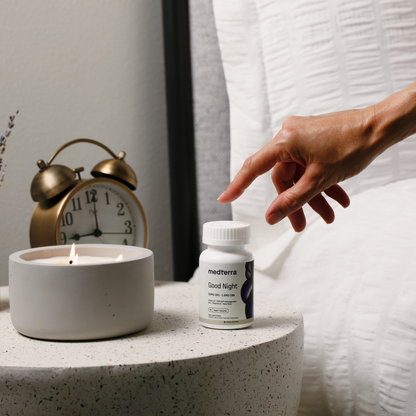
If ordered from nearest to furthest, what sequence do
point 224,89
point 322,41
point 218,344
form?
point 218,344, point 322,41, point 224,89

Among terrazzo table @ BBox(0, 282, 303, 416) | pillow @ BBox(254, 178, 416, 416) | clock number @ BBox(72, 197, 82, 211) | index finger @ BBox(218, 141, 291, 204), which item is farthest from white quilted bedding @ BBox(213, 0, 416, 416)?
clock number @ BBox(72, 197, 82, 211)

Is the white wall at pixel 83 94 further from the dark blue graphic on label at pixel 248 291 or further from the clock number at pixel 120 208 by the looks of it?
the dark blue graphic on label at pixel 248 291

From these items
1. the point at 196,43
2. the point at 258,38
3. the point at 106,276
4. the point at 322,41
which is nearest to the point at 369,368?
the point at 106,276

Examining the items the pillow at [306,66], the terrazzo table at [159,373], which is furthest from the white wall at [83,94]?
the terrazzo table at [159,373]

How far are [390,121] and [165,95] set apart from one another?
3.09 feet

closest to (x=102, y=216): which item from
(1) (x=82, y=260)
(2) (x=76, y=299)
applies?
(1) (x=82, y=260)

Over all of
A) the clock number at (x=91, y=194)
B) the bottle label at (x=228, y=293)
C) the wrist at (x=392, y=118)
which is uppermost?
the wrist at (x=392, y=118)

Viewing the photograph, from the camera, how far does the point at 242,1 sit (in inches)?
45.7

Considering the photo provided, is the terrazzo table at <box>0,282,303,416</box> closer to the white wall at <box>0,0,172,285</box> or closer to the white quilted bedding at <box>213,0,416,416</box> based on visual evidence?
the white quilted bedding at <box>213,0,416,416</box>

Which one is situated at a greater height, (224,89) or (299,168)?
(224,89)

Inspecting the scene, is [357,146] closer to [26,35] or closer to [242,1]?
[242,1]

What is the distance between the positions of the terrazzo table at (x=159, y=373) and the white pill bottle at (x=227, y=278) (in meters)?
0.02

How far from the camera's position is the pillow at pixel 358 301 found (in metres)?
0.67

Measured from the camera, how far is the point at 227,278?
0.60 m
